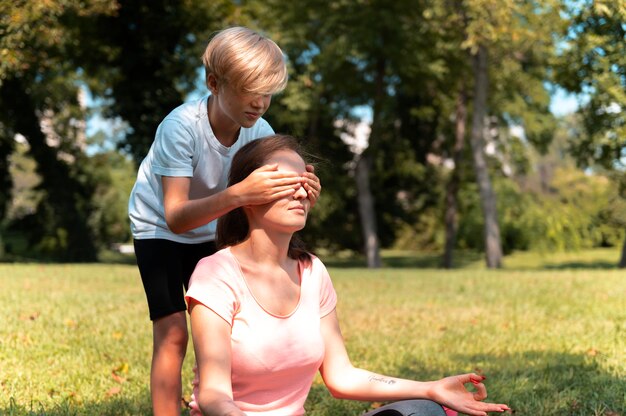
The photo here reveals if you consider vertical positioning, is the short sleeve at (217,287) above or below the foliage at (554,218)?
above

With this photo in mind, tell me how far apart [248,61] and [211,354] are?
1.08m

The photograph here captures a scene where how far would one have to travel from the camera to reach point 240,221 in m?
2.70

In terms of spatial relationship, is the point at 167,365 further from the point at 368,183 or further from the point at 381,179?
the point at 381,179

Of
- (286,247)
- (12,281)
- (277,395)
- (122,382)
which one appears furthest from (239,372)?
(12,281)

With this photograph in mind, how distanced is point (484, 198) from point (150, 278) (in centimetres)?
1879

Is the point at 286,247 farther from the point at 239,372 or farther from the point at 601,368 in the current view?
the point at 601,368

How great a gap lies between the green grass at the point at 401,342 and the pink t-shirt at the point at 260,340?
1.78 metres

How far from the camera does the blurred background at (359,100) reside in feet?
58.3

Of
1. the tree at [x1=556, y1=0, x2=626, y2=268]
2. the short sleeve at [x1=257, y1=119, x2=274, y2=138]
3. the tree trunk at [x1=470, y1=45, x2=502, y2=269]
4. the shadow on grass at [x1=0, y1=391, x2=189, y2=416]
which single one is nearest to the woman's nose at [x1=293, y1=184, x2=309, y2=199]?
the short sleeve at [x1=257, y1=119, x2=274, y2=138]

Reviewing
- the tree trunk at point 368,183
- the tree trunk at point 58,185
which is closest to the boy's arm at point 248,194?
the tree trunk at point 368,183

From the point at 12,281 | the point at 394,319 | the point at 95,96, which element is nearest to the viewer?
the point at 394,319

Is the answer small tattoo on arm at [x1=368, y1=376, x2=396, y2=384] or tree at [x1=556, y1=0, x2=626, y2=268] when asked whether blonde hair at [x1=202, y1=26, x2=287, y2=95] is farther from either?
tree at [x1=556, y1=0, x2=626, y2=268]

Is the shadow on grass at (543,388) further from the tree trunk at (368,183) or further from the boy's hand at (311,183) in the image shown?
the tree trunk at (368,183)

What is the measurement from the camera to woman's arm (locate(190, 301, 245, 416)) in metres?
2.35
